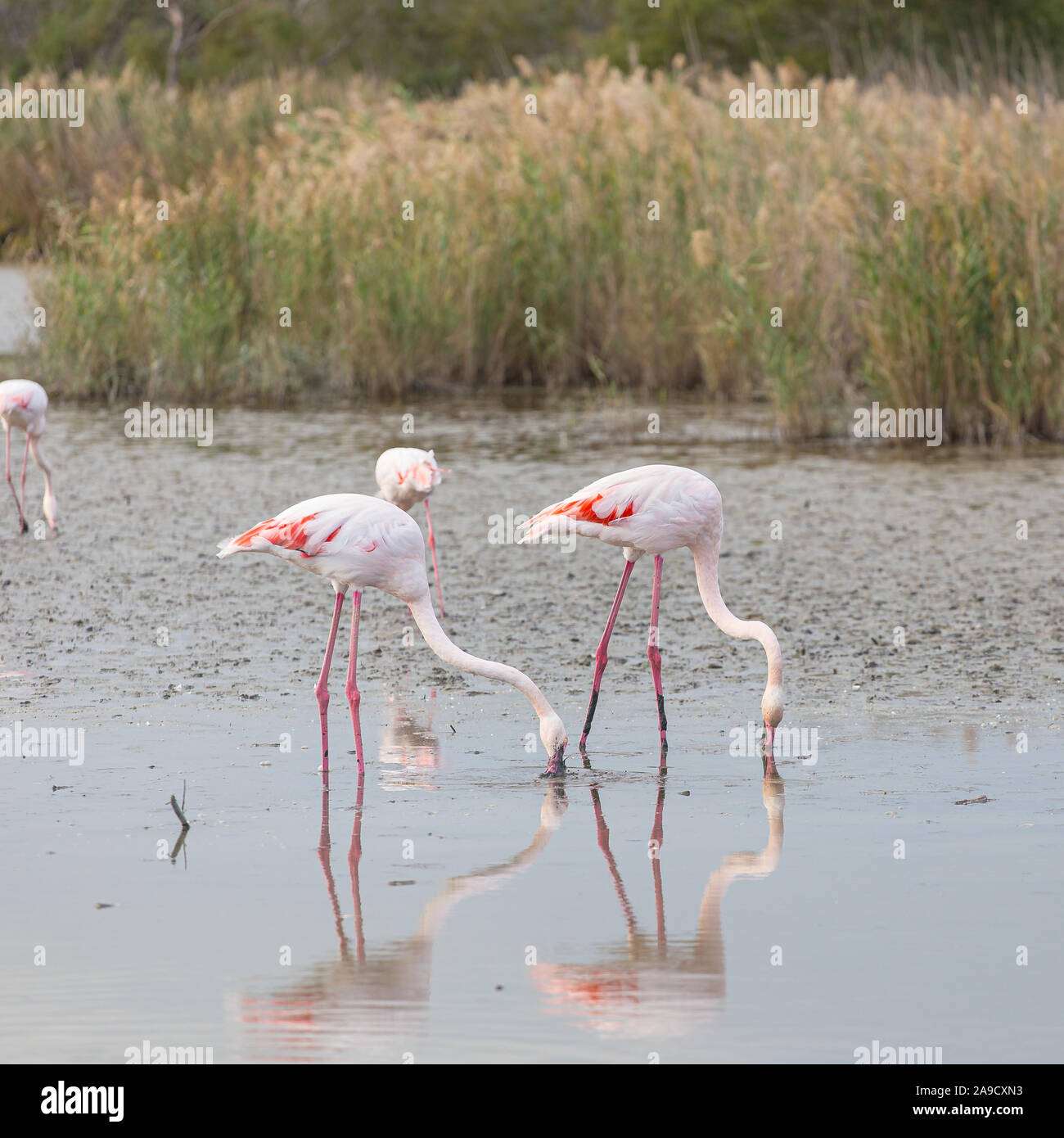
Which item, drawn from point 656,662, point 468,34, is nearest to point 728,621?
point 656,662

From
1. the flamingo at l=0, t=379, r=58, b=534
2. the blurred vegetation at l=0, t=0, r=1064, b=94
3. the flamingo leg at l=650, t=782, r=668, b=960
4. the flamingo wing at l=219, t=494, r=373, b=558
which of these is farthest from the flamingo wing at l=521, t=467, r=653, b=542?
the blurred vegetation at l=0, t=0, r=1064, b=94

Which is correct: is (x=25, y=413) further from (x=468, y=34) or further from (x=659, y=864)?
(x=468, y=34)

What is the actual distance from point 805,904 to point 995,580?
4.39 metres

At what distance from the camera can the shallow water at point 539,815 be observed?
12.8 feet

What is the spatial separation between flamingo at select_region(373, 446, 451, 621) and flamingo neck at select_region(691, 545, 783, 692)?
1.98 m

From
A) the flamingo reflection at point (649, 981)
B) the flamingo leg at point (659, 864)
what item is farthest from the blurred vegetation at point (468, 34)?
the flamingo reflection at point (649, 981)

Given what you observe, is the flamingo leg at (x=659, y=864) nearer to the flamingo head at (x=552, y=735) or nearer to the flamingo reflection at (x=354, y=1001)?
the flamingo head at (x=552, y=735)

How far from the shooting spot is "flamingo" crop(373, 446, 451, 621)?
8.30 metres

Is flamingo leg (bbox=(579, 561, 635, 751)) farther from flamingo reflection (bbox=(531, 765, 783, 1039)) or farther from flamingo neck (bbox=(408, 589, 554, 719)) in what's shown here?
flamingo reflection (bbox=(531, 765, 783, 1039))

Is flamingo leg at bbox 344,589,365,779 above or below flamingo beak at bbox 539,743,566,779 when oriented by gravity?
above

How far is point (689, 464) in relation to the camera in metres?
11.9

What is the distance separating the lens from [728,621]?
6152mm
